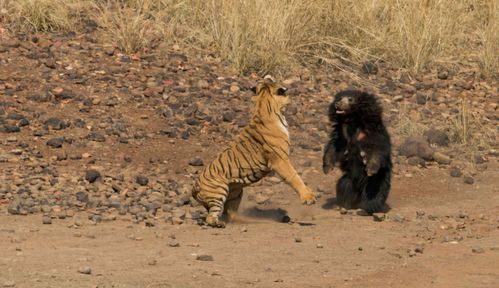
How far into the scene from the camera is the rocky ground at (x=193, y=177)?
7.82 metres

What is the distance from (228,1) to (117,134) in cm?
294

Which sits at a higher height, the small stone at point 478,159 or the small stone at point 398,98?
the small stone at point 398,98

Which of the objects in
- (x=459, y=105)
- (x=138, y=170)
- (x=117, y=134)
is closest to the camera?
(x=138, y=170)

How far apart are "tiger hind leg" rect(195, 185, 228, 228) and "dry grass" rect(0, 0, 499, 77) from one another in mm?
4178

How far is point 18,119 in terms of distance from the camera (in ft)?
37.6

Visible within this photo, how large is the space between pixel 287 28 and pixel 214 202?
15.6 feet

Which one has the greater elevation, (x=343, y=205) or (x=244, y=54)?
(x=244, y=54)

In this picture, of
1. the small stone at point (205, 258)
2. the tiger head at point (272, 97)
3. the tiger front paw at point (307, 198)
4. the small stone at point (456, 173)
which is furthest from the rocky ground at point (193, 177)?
the tiger head at point (272, 97)

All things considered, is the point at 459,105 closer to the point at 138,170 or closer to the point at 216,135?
the point at 216,135

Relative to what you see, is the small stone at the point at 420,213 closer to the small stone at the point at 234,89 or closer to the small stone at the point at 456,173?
the small stone at the point at 456,173

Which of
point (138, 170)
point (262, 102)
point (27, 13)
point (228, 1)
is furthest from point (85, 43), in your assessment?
point (262, 102)

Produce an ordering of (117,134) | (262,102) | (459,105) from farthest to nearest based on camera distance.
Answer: (459,105) → (117,134) → (262,102)

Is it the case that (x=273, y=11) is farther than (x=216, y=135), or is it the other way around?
(x=273, y=11)

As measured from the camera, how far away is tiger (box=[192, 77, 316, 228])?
921 centimetres
